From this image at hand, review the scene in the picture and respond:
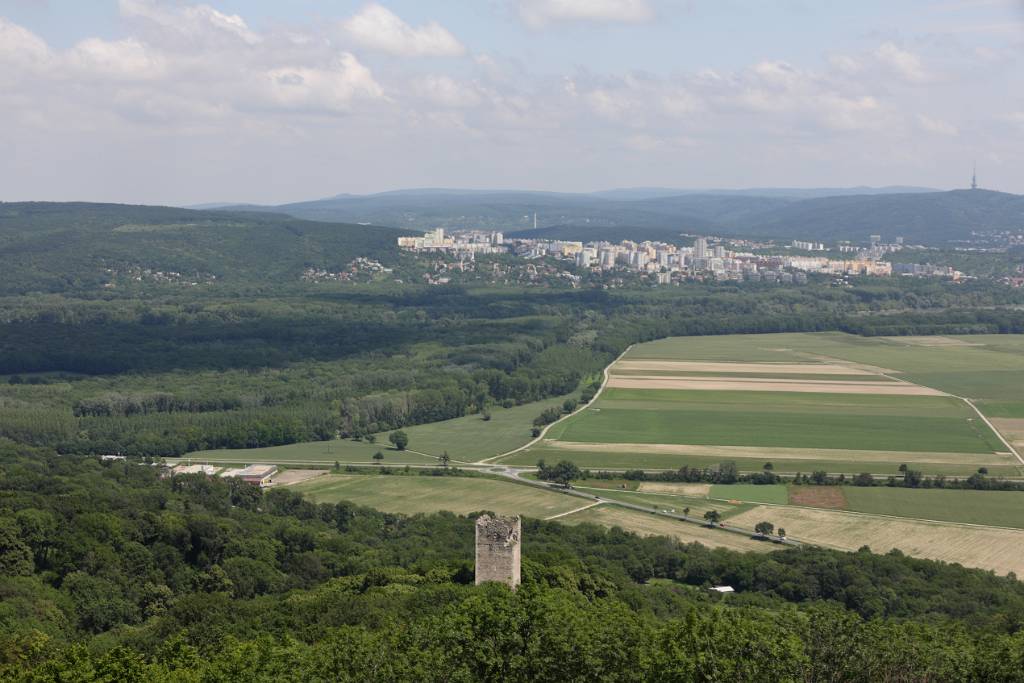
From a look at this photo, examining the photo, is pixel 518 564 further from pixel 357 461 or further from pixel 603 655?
pixel 357 461

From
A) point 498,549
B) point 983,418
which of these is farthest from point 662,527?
point 983,418

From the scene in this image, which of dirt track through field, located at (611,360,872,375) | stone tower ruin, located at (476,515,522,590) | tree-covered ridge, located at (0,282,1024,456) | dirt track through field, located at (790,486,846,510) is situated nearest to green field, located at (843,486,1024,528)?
dirt track through field, located at (790,486,846,510)

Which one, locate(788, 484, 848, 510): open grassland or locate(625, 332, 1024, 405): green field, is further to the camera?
locate(625, 332, 1024, 405): green field

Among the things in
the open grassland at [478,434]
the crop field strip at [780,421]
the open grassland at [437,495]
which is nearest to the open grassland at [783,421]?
the crop field strip at [780,421]

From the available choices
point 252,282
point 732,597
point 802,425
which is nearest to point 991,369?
point 802,425

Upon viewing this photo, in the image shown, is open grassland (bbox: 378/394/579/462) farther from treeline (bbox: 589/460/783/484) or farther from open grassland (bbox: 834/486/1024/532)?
open grassland (bbox: 834/486/1024/532)

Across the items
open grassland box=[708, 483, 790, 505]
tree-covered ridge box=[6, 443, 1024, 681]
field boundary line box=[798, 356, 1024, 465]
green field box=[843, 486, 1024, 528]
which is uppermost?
tree-covered ridge box=[6, 443, 1024, 681]

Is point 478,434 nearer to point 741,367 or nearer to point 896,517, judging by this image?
point 896,517
